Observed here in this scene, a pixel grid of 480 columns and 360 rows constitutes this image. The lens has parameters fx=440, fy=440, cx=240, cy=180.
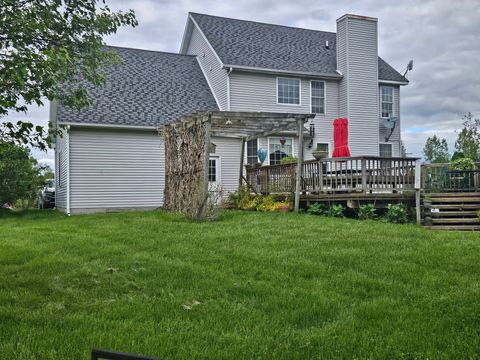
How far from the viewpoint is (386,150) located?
19922 mm

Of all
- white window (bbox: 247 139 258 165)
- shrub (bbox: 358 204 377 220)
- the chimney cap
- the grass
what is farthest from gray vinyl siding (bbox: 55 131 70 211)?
the chimney cap

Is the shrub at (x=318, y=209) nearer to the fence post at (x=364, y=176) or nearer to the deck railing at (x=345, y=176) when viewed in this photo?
the deck railing at (x=345, y=176)

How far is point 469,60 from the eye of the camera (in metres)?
18.2

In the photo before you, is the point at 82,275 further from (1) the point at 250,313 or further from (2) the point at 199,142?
(2) the point at 199,142

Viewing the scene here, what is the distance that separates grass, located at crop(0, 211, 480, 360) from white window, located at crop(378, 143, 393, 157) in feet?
43.0

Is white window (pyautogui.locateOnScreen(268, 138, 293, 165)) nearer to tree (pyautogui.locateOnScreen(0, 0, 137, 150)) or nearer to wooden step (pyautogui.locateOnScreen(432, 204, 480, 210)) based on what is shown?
wooden step (pyautogui.locateOnScreen(432, 204, 480, 210))

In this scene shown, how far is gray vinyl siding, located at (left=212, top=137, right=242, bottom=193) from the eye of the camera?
55.6 ft

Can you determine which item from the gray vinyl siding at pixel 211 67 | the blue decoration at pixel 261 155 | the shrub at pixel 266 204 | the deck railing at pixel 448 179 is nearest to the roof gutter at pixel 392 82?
the blue decoration at pixel 261 155

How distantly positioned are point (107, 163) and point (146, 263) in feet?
34.3

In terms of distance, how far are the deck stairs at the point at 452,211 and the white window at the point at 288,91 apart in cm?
852

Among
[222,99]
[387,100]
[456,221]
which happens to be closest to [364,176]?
[456,221]

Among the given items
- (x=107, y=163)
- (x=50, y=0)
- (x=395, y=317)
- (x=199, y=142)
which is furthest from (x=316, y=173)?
(x=395, y=317)

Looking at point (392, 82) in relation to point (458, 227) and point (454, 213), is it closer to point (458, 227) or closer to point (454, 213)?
point (454, 213)

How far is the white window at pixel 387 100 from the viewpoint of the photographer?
19.7 meters
